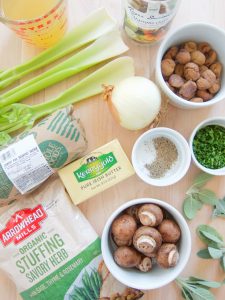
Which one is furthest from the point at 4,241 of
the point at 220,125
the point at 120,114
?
the point at 220,125

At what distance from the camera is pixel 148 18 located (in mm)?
604

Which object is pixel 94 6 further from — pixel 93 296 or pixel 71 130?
pixel 93 296

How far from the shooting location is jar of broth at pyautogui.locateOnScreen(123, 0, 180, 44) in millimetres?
576

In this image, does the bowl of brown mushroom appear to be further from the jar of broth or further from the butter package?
the jar of broth

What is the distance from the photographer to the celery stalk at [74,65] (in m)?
0.71

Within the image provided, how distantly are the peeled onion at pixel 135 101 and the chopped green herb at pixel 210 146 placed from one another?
0.37ft

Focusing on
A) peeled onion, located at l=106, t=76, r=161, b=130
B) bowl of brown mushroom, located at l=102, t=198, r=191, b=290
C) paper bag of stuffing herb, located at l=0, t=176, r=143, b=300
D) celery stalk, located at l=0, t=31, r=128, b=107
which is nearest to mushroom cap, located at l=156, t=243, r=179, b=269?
bowl of brown mushroom, located at l=102, t=198, r=191, b=290

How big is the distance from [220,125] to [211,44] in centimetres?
16

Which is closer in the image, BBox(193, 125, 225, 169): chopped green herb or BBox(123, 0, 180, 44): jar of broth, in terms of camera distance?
BBox(123, 0, 180, 44): jar of broth

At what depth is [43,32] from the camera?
0.66 meters

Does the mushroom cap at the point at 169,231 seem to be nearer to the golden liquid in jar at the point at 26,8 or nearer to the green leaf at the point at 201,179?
the green leaf at the point at 201,179

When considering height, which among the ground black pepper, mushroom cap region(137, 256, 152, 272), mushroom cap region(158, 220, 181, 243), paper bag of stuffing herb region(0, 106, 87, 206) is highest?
paper bag of stuffing herb region(0, 106, 87, 206)

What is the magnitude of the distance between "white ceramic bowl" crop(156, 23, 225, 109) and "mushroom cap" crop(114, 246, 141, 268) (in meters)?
0.29

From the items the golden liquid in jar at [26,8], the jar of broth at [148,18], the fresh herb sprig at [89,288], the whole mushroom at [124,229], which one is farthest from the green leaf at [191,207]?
the golden liquid in jar at [26,8]
